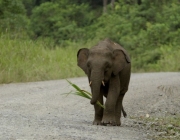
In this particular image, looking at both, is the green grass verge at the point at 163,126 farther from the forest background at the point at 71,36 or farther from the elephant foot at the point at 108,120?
the forest background at the point at 71,36

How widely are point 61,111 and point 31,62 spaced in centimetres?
885

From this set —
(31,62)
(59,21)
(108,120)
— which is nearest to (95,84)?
(108,120)

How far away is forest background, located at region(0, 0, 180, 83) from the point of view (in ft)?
69.3

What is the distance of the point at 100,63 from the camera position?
10117 millimetres

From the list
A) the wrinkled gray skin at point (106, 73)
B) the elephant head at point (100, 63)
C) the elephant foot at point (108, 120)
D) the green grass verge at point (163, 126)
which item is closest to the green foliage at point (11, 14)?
the green grass verge at point (163, 126)

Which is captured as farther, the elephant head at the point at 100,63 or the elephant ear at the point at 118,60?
the elephant ear at the point at 118,60

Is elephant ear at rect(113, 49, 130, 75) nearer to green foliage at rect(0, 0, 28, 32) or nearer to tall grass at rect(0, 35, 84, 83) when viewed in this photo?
tall grass at rect(0, 35, 84, 83)

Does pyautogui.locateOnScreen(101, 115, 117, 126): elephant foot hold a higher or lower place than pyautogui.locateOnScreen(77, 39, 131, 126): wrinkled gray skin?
lower

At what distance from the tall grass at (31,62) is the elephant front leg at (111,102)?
8.61 meters

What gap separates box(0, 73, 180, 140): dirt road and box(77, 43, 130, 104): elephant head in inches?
25.6

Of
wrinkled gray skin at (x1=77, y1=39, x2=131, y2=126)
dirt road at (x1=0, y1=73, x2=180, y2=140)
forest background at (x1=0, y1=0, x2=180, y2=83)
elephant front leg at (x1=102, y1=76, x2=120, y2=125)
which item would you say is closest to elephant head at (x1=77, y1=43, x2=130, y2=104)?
wrinkled gray skin at (x1=77, y1=39, x2=131, y2=126)

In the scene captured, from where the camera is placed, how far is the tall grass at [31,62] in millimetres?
19797

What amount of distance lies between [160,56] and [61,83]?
14.4m

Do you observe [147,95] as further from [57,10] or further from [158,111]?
[57,10]
